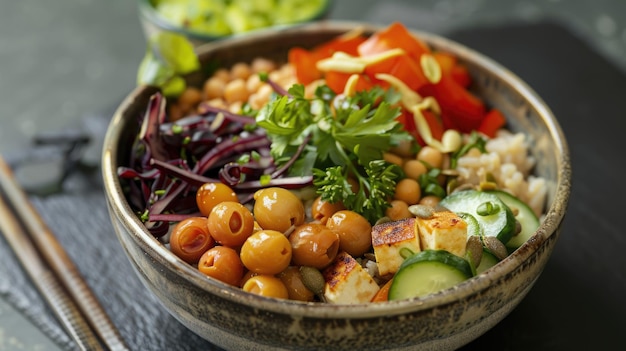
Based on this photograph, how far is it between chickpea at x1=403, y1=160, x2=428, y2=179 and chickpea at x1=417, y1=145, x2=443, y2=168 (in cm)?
3

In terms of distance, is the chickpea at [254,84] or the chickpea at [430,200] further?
the chickpea at [254,84]

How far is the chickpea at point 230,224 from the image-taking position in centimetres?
169

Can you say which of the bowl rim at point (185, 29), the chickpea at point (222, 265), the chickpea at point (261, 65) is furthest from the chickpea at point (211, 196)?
the bowl rim at point (185, 29)

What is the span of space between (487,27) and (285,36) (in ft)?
4.03

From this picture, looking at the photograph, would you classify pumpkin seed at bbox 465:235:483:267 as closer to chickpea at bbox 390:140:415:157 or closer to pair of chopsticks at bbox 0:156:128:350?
chickpea at bbox 390:140:415:157

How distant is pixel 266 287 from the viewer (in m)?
1.57

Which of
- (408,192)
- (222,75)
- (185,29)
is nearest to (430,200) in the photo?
(408,192)

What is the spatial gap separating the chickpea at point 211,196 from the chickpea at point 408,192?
0.45 m

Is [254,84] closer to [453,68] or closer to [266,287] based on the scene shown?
[453,68]

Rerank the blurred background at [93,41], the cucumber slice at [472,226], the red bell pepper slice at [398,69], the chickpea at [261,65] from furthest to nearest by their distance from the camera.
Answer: the blurred background at [93,41] → the chickpea at [261,65] → the red bell pepper slice at [398,69] → the cucumber slice at [472,226]

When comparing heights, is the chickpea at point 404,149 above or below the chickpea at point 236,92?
above

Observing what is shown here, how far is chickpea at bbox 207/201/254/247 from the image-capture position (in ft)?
5.55

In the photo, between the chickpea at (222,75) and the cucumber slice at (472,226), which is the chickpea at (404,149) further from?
the chickpea at (222,75)

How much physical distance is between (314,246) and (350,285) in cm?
13
